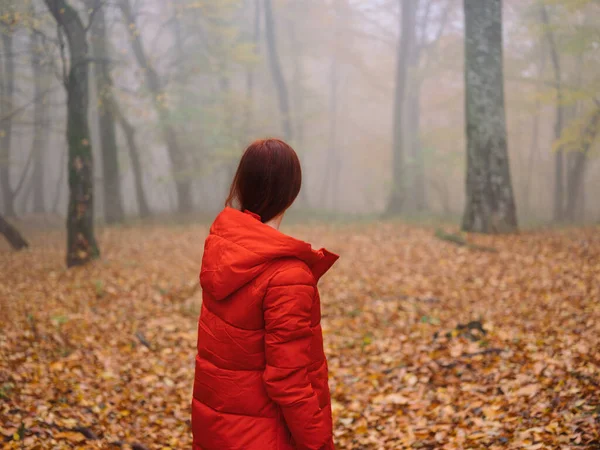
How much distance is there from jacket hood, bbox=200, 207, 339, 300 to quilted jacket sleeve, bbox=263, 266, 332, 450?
9cm

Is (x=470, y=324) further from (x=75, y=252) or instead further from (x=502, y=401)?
(x=75, y=252)

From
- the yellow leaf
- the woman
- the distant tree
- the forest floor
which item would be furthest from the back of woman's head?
the distant tree

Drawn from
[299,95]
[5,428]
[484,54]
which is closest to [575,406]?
[5,428]

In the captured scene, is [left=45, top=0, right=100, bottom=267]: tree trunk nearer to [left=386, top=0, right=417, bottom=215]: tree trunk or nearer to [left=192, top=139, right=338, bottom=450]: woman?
[left=192, top=139, right=338, bottom=450]: woman

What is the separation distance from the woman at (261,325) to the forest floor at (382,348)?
7.38 ft

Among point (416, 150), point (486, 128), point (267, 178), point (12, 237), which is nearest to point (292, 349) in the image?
point (267, 178)

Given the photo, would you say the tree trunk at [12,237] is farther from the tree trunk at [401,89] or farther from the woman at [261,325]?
the woman at [261,325]

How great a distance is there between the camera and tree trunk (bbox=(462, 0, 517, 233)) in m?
11.3

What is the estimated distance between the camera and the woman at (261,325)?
217cm

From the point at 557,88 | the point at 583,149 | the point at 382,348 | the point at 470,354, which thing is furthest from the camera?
the point at 557,88

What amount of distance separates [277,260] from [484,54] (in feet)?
35.6

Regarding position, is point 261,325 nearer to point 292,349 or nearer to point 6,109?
point 292,349

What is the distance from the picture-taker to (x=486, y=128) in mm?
11375

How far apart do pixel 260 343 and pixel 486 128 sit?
408 inches
